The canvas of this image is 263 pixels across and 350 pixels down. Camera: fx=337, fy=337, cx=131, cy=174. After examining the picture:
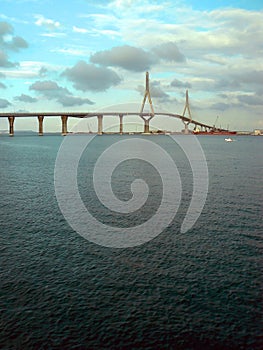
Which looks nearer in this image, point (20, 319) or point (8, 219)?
point (20, 319)

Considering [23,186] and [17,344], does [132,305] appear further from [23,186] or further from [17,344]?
[23,186]

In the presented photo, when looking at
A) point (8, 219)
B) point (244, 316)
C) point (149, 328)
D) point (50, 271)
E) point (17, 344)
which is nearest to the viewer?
point (17, 344)

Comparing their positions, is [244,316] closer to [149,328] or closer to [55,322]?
[149,328]

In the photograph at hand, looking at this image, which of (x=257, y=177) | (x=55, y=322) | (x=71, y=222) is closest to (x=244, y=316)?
(x=55, y=322)

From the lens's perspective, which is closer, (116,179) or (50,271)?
(50,271)

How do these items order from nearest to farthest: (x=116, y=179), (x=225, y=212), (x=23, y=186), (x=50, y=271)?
(x=50, y=271), (x=225, y=212), (x=23, y=186), (x=116, y=179)

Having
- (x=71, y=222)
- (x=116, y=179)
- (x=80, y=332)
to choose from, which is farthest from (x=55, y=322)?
(x=116, y=179)
